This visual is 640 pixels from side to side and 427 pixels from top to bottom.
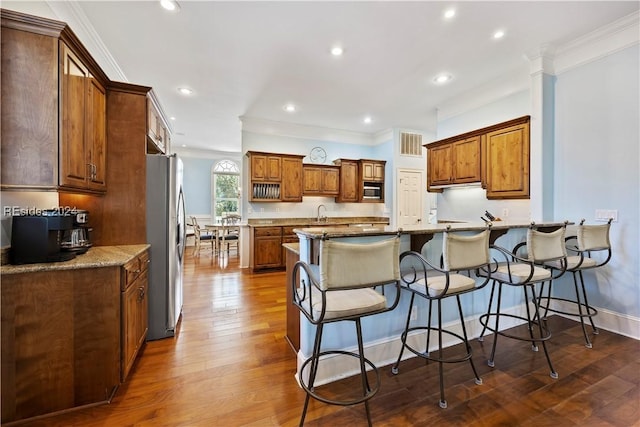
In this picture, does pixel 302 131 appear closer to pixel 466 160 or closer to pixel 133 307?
pixel 466 160

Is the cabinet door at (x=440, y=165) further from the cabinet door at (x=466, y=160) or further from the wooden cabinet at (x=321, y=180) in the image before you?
the wooden cabinet at (x=321, y=180)

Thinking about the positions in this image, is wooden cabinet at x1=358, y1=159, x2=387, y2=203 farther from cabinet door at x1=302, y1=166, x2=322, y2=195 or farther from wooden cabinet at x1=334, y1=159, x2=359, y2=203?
cabinet door at x1=302, y1=166, x2=322, y2=195

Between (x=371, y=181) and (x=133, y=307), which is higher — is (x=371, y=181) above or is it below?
above

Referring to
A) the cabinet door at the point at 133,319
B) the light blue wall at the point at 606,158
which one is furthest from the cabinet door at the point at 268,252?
the light blue wall at the point at 606,158

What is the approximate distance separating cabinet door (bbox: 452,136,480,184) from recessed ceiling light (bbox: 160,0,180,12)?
3.78 meters

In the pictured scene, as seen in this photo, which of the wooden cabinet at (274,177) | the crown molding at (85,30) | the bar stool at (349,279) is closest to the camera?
the bar stool at (349,279)

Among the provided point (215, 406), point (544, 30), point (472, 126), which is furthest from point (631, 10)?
point (215, 406)

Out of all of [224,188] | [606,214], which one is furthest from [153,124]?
[224,188]

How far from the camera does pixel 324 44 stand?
2.91 meters

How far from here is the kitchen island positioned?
1.52 metres

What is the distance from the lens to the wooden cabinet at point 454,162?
373 centimetres

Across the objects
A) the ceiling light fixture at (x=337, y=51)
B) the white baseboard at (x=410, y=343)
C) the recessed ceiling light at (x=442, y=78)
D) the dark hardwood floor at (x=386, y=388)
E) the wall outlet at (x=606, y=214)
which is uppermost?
the recessed ceiling light at (x=442, y=78)

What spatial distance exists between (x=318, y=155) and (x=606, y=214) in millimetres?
4844

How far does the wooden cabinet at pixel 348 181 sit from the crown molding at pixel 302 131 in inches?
25.2
